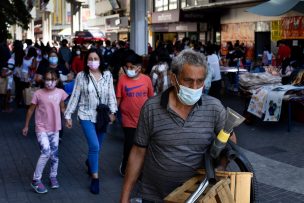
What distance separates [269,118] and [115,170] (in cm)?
368

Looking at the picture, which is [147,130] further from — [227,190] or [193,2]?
[193,2]

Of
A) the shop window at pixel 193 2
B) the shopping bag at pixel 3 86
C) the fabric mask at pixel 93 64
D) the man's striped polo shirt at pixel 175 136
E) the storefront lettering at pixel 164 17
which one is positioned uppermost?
the shop window at pixel 193 2

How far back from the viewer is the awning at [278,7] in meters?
14.3

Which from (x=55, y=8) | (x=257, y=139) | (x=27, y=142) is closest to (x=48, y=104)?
(x=27, y=142)

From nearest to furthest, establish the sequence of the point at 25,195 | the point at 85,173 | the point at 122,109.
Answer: the point at 25,195, the point at 122,109, the point at 85,173

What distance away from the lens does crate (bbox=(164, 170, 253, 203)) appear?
2.39 m

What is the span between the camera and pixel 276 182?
617 centimetres

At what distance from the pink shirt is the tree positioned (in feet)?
35.0

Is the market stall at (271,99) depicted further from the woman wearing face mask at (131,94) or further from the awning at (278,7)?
the awning at (278,7)

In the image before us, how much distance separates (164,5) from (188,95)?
102ft

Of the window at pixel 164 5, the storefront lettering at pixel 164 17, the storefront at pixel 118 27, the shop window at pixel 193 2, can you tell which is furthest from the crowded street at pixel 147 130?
the storefront at pixel 118 27

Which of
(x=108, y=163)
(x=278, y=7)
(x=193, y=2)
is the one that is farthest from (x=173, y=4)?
(x=108, y=163)

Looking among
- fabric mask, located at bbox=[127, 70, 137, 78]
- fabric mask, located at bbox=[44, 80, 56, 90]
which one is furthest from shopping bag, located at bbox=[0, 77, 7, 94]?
fabric mask, located at bbox=[127, 70, 137, 78]

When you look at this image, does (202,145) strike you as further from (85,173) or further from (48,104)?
(85,173)
